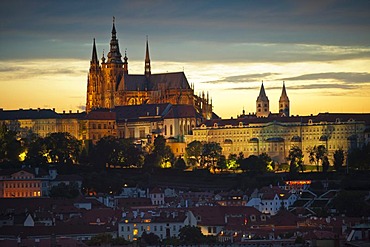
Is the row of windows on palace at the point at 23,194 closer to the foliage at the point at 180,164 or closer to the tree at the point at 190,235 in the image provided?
the foliage at the point at 180,164

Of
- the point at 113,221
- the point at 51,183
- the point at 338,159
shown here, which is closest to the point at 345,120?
the point at 338,159

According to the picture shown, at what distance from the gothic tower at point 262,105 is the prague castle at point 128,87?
553 cm

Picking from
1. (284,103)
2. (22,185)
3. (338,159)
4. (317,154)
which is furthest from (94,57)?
(22,185)

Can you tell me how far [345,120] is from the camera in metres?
159

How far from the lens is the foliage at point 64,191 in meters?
121

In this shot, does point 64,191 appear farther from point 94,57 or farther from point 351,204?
point 94,57

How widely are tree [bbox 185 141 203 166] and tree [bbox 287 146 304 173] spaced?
847cm

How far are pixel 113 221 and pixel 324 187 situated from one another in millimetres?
34471

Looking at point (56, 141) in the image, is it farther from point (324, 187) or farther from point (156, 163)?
point (324, 187)

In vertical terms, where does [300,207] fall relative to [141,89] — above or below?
below

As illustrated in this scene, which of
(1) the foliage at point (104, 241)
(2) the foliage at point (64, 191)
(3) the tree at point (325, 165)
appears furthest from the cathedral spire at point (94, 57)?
(1) the foliage at point (104, 241)

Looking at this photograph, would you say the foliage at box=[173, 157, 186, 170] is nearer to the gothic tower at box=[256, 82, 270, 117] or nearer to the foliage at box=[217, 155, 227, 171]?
the foliage at box=[217, 155, 227, 171]

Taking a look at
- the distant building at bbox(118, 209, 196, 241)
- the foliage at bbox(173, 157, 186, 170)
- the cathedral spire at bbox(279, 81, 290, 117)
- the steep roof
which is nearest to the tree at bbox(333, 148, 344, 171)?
the foliage at bbox(173, 157, 186, 170)

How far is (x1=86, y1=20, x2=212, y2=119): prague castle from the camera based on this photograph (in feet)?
570
